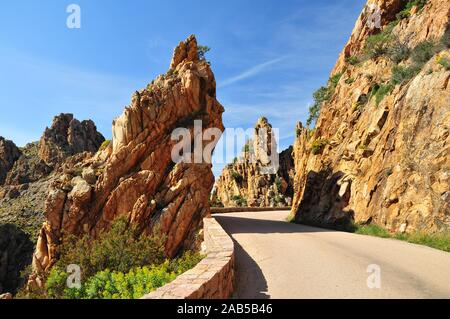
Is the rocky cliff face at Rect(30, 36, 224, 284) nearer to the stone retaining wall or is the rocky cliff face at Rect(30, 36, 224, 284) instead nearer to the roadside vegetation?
the roadside vegetation

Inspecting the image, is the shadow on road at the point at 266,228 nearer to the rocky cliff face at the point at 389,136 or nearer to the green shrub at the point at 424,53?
the rocky cliff face at the point at 389,136

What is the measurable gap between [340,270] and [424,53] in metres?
16.1

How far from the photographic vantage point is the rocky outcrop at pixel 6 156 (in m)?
88.7

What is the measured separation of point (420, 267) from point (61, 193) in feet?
93.8

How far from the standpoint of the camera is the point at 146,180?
90.9 feet

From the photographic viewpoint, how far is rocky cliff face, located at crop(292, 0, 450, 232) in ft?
45.2

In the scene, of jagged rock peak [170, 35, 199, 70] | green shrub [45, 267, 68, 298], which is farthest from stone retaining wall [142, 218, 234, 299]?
jagged rock peak [170, 35, 199, 70]

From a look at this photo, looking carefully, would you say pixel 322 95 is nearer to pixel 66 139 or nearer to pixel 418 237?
pixel 418 237

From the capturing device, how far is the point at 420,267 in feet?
29.2

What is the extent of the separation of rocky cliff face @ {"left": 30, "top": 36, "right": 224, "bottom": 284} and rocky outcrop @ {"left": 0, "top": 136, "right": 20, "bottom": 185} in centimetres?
7432

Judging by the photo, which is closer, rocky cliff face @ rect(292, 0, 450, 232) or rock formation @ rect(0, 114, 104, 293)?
rocky cliff face @ rect(292, 0, 450, 232)

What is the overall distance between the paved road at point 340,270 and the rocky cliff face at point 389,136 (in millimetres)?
2674

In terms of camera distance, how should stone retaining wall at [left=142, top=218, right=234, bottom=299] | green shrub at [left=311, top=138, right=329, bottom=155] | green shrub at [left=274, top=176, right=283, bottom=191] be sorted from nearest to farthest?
stone retaining wall at [left=142, top=218, right=234, bottom=299] < green shrub at [left=311, top=138, right=329, bottom=155] < green shrub at [left=274, top=176, right=283, bottom=191]
